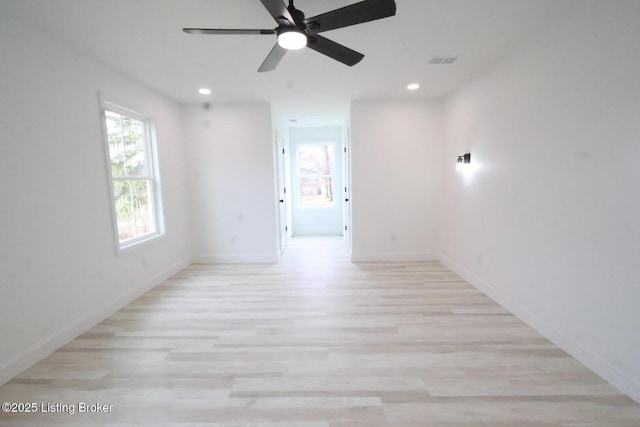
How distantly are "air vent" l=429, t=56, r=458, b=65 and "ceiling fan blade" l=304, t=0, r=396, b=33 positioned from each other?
1471 millimetres

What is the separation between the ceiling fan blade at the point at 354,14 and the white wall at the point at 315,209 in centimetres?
483

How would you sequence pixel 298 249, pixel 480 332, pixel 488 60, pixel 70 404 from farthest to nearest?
pixel 298 249 → pixel 488 60 → pixel 480 332 → pixel 70 404

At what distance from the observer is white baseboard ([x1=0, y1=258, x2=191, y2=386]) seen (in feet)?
6.04

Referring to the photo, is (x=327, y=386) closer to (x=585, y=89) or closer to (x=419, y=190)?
(x=585, y=89)

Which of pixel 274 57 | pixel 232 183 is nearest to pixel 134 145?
pixel 232 183

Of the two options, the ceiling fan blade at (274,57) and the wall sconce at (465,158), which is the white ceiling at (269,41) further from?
the wall sconce at (465,158)

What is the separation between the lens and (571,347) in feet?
6.50

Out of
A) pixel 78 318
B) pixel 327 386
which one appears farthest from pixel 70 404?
pixel 327 386

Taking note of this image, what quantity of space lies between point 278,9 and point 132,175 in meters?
2.81

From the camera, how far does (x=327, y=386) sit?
1.71 meters

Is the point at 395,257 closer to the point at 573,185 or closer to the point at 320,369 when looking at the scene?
the point at 573,185

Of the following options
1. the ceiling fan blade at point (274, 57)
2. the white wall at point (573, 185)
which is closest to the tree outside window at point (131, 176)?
the ceiling fan blade at point (274, 57)

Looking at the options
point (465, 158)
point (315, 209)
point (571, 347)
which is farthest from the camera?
point (315, 209)

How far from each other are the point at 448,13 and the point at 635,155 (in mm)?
1534
